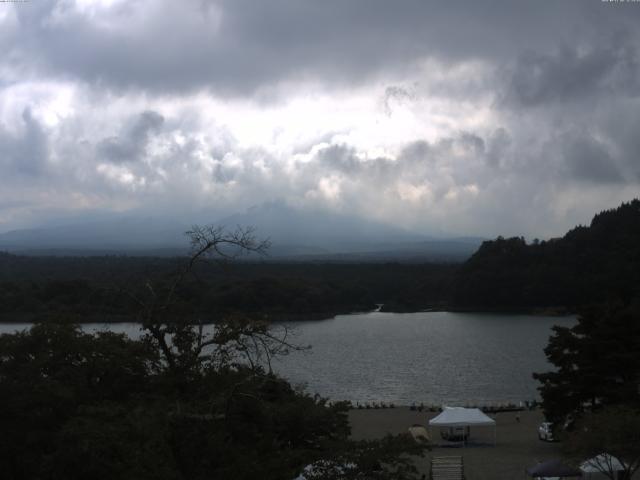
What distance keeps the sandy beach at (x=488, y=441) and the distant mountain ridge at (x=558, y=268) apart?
35171 millimetres

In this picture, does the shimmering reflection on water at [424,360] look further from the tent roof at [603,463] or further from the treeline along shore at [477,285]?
the tent roof at [603,463]

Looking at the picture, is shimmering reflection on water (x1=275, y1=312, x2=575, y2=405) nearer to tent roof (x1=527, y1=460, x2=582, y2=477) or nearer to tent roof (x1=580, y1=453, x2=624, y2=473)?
tent roof (x1=527, y1=460, x2=582, y2=477)

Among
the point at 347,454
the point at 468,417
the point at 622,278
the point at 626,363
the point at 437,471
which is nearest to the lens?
the point at 347,454

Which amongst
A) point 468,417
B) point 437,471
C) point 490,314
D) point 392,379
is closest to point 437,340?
point 392,379

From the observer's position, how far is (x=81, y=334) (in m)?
9.61

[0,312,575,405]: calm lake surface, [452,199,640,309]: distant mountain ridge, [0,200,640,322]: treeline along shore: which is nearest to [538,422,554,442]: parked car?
[0,312,575,405]: calm lake surface

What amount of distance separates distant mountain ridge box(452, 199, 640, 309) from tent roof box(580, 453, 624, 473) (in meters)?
43.4

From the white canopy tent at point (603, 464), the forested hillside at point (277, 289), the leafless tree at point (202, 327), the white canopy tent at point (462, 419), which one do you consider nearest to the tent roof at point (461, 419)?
the white canopy tent at point (462, 419)

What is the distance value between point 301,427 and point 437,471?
3737 mm

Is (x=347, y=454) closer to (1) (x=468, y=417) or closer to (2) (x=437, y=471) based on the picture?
(2) (x=437, y=471)

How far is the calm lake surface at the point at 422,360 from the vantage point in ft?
78.8

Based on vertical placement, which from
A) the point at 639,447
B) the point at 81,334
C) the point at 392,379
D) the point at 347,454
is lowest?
the point at 392,379

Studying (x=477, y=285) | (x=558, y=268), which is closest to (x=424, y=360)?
(x=477, y=285)

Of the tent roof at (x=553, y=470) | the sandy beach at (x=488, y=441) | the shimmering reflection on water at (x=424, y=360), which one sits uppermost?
the tent roof at (x=553, y=470)
